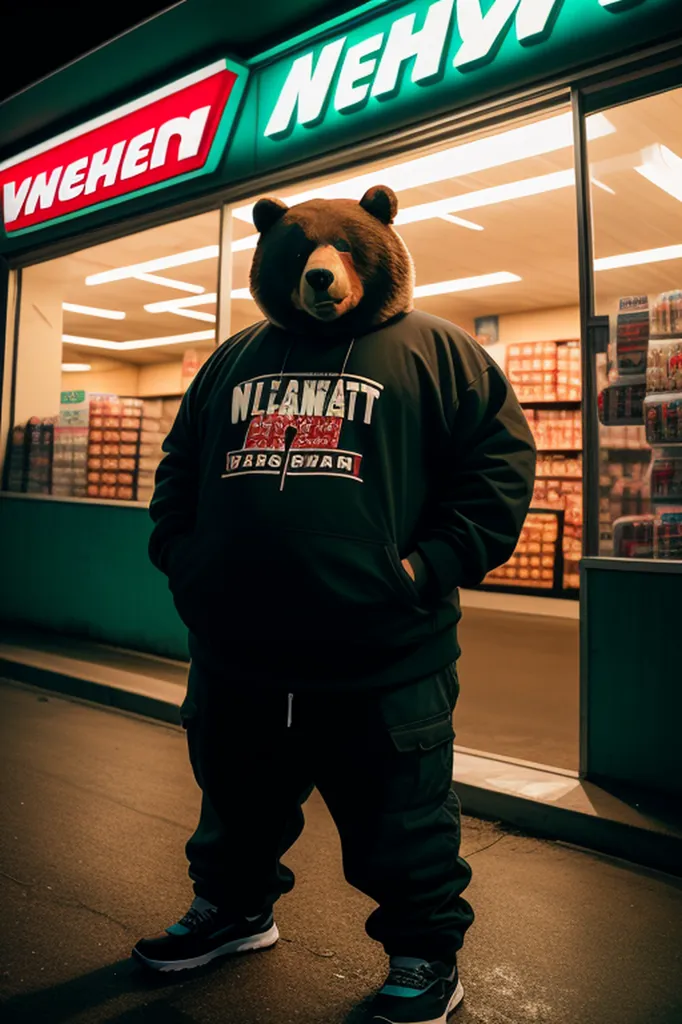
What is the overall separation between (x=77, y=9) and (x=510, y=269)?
15.5 ft

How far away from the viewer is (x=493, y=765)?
416 centimetres

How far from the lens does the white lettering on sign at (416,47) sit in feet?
16.1

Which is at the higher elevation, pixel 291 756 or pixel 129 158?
pixel 129 158

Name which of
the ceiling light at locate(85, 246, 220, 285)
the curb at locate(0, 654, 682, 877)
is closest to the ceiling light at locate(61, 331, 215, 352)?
the ceiling light at locate(85, 246, 220, 285)

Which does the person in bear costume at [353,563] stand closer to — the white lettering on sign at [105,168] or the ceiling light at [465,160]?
the ceiling light at [465,160]

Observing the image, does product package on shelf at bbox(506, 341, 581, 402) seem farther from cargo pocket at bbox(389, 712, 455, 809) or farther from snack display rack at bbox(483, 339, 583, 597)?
cargo pocket at bbox(389, 712, 455, 809)

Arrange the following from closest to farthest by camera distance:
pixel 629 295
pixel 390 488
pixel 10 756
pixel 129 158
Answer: pixel 390 488, pixel 629 295, pixel 10 756, pixel 129 158

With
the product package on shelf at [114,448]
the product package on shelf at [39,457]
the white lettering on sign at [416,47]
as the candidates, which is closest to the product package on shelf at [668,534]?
the white lettering on sign at [416,47]

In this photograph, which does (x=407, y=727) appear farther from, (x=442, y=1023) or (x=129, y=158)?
(x=129, y=158)

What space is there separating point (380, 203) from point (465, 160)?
434 centimetres

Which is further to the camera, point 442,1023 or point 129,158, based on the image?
point 129,158

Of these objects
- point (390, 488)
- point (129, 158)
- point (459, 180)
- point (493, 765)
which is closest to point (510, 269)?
point (459, 180)

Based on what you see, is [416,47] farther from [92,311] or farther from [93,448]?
[92,311]

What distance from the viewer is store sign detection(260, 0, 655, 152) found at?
425 centimetres
